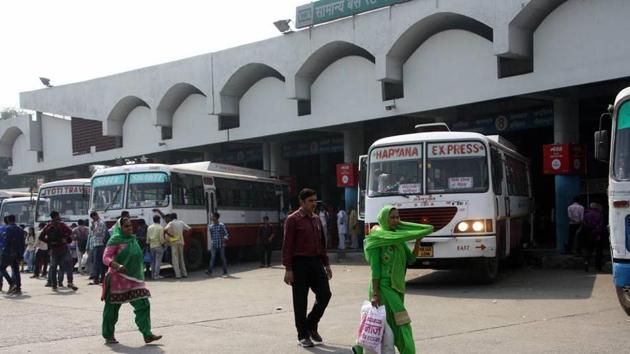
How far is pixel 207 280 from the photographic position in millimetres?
18328

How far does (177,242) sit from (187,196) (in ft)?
6.41

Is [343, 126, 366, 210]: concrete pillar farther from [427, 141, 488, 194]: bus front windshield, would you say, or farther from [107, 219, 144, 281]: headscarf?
[107, 219, 144, 281]: headscarf

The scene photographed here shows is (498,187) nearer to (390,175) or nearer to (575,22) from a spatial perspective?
(390,175)

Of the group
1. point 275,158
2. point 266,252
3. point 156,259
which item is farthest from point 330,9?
point 156,259

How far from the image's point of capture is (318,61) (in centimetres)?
2662

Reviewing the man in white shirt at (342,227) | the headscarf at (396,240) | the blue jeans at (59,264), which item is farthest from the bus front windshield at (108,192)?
the headscarf at (396,240)

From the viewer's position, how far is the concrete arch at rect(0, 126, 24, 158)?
139ft

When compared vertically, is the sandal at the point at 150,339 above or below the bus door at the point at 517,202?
below

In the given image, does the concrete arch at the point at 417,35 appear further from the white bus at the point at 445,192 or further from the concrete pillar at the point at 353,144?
the white bus at the point at 445,192

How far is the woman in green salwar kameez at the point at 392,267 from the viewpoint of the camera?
6.55 meters

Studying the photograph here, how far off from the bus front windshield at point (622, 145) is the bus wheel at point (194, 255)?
43.9 ft

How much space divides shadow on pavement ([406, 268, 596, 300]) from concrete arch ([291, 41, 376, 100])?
36.0 ft

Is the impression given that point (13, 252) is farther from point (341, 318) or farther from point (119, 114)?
point (119, 114)

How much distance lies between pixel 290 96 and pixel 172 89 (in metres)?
7.56
